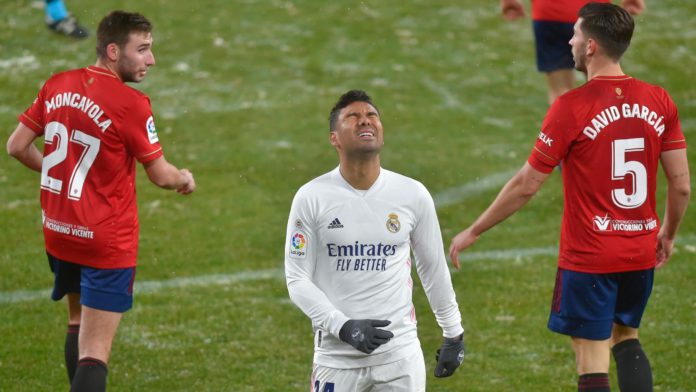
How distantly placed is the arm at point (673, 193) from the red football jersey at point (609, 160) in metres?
0.07

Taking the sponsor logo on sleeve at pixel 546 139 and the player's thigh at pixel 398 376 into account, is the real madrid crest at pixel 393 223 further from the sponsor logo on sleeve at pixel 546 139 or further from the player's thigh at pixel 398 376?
the sponsor logo on sleeve at pixel 546 139

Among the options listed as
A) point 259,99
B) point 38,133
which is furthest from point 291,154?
point 38,133

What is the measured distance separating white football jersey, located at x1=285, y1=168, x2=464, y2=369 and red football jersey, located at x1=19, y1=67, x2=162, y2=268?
113 centimetres

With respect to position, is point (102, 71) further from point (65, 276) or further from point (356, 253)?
point (356, 253)

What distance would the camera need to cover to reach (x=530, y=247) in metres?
10.4

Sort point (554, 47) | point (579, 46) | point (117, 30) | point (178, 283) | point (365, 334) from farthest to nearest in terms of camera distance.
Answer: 1. point (554, 47)
2. point (178, 283)
3. point (117, 30)
4. point (579, 46)
5. point (365, 334)

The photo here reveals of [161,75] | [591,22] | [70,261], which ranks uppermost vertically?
[591,22]

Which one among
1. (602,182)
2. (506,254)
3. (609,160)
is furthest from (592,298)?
(506,254)

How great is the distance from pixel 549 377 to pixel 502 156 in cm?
521

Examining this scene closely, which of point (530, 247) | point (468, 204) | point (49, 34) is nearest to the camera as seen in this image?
point (530, 247)

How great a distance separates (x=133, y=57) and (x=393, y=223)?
1694 mm

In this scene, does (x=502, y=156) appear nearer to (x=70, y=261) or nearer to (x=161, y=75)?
(x=161, y=75)

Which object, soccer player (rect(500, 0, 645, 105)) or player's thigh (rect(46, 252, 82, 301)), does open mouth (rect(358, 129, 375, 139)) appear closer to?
player's thigh (rect(46, 252, 82, 301))

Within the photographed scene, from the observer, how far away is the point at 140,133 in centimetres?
609
